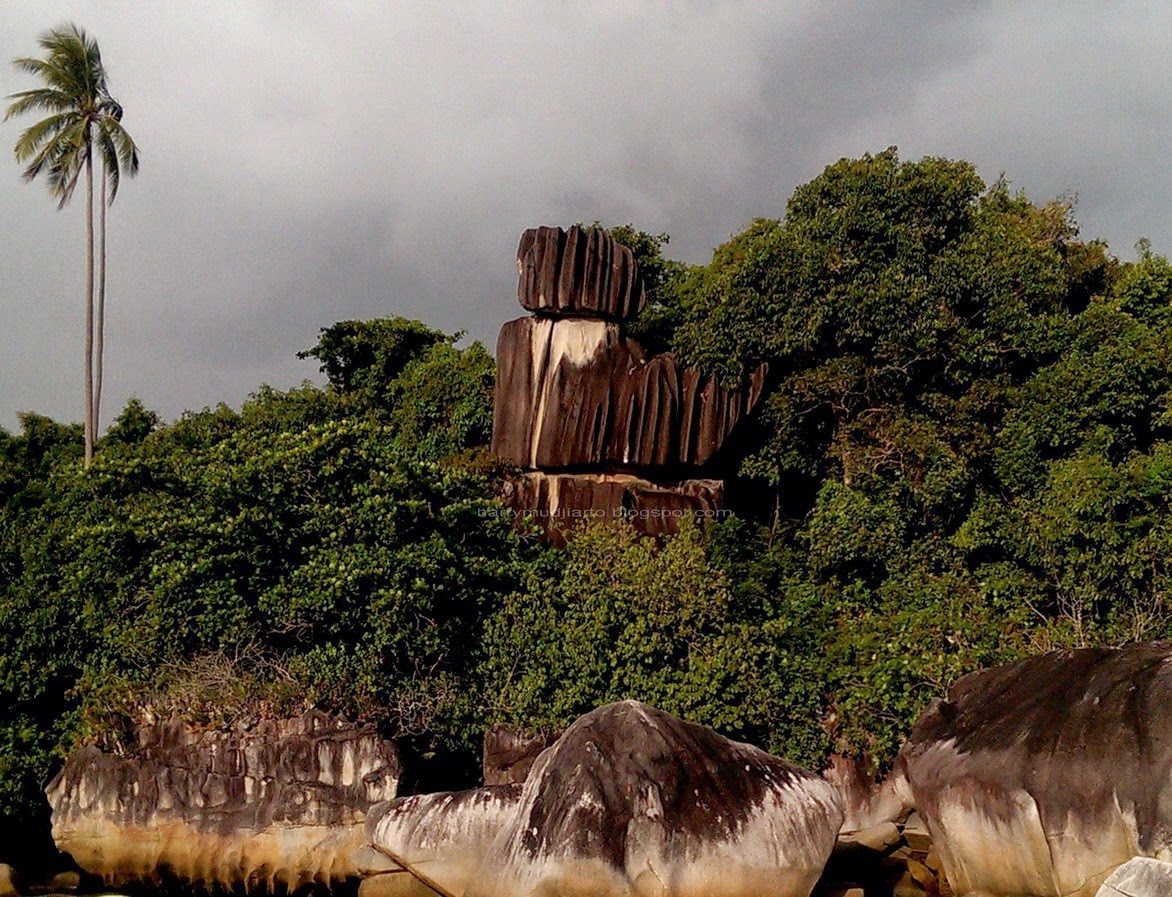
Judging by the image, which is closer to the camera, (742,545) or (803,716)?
(803,716)

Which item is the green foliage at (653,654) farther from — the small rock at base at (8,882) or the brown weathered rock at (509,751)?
the small rock at base at (8,882)

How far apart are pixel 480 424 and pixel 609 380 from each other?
14.1 feet

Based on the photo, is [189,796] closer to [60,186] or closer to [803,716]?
[803,716]

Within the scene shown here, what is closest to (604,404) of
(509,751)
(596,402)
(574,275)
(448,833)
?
(596,402)

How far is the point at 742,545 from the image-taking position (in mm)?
18203

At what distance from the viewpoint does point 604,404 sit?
19.0m

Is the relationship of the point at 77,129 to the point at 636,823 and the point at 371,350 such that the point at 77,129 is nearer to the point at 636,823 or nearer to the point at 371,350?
the point at 371,350

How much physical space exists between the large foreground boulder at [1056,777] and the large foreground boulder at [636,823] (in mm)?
1372

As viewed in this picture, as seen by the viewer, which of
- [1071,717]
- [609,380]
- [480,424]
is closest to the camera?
[1071,717]

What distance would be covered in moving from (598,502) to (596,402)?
5.63 feet

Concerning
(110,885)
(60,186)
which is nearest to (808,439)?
(110,885)

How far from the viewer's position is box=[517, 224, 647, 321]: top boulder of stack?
19281mm

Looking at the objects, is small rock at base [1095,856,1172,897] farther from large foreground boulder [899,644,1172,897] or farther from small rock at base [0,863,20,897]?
small rock at base [0,863,20,897]

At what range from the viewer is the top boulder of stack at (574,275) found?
19.3 meters
